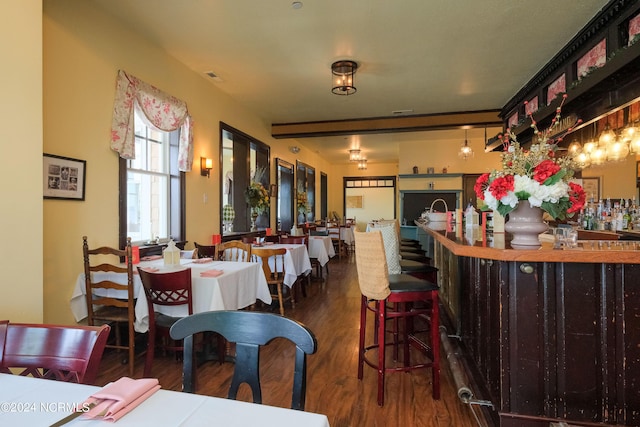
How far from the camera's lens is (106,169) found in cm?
329

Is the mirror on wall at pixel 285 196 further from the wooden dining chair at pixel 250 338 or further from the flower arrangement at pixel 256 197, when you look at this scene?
the wooden dining chair at pixel 250 338

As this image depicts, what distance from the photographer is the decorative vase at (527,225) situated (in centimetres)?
194

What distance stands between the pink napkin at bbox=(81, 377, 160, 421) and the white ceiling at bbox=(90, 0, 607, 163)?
318 cm

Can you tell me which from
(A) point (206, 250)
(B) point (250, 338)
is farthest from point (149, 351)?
(B) point (250, 338)

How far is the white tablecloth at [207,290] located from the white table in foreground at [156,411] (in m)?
1.73

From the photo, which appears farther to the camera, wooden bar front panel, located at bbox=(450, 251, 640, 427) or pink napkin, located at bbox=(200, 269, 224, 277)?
pink napkin, located at bbox=(200, 269, 224, 277)

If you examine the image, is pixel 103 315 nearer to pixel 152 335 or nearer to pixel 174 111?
pixel 152 335

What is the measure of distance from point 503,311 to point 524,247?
37cm

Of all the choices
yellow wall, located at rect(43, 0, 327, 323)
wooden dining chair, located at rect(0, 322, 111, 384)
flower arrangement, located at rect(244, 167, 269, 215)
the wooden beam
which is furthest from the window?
the wooden beam

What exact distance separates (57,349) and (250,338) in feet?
1.91

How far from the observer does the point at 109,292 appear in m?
2.95

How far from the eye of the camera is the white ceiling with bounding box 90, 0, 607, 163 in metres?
3.18

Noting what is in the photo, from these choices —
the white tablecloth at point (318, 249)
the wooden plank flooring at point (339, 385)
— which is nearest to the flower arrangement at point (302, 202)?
the white tablecloth at point (318, 249)

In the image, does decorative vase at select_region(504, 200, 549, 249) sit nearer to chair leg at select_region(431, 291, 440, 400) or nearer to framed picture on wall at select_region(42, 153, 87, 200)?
chair leg at select_region(431, 291, 440, 400)
